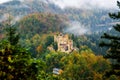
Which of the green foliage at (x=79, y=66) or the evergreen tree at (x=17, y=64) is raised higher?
the evergreen tree at (x=17, y=64)

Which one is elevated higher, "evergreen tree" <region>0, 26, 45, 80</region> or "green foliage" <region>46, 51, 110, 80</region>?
"evergreen tree" <region>0, 26, 45, 80</region>

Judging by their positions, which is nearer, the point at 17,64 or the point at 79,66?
the point at 17,64

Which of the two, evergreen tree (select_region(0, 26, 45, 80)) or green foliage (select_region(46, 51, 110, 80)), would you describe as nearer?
evergreen tree (select_region(0, 26, 45, 80))

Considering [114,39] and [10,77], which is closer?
[10,77]

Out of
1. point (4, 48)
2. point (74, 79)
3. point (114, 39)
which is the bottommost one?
point (74, 79)

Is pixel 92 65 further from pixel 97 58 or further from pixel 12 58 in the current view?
pixel 12 58

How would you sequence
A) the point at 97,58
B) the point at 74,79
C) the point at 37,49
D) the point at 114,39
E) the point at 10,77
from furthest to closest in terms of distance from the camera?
1. the point at 37,49
2. the point at 97,58
3. the point at 74,79
4. the point at 114,39
5. the point at 10,77

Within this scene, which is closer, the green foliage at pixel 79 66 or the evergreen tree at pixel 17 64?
the evergreen tree at pixel 17 64

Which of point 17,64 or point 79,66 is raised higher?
point 17,64

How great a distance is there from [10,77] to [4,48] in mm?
1137

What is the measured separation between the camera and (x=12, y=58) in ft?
43.9

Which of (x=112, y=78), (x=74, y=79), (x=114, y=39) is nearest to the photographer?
(x=114, y=39)

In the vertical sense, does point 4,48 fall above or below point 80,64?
above

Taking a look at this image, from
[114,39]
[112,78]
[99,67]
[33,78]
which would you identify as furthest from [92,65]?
[33,78]
